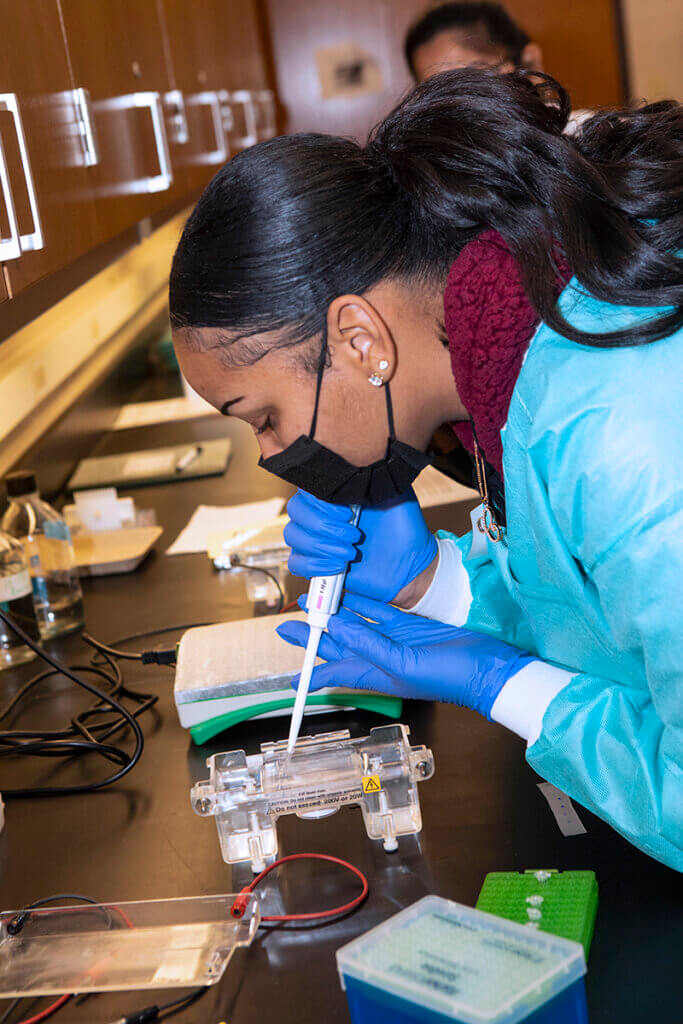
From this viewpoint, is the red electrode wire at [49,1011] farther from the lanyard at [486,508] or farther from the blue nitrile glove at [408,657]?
the lanyard at [486,508]

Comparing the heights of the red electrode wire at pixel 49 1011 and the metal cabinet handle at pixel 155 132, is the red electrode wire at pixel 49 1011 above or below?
below

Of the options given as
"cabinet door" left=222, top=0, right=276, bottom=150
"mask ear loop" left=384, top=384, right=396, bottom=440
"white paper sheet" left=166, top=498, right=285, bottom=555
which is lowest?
"white paper sheet" left=166, top=498, right=285, bottom=555

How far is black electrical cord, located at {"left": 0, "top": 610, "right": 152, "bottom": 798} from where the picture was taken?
1249 mm

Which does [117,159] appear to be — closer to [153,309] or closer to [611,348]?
[611,348]

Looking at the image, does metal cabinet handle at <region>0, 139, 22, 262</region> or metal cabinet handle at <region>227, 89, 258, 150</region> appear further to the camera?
metal cabinet handle at <region>227, 89, 258, 150</region>

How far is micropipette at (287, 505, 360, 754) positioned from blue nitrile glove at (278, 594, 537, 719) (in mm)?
15

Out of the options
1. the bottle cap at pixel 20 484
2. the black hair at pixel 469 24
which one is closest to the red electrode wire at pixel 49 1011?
A: the bottle cap at pixel 20 484

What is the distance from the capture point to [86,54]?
1.57 m

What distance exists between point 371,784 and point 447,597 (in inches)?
18.4

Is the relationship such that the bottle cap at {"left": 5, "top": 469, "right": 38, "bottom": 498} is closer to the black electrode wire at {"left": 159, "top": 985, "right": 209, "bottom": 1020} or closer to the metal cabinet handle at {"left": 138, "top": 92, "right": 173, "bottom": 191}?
the metal cabinet handle at {"left": 138, "top": 92, "right": 173, "bottom": 191}

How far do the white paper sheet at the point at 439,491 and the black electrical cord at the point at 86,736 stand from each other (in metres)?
0.82

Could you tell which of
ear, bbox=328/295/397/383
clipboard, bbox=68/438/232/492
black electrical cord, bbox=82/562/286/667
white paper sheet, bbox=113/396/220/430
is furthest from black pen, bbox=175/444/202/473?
ear, bbox=328/295/397/383

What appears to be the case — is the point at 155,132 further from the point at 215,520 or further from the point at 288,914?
the point at 288,914

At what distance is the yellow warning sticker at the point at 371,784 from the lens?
103 centimetres
